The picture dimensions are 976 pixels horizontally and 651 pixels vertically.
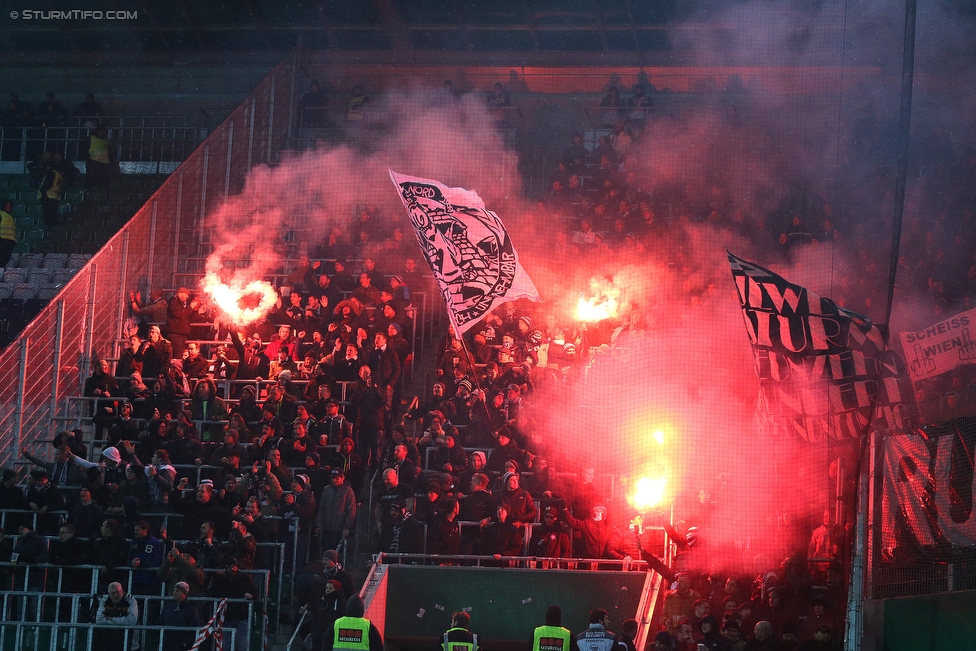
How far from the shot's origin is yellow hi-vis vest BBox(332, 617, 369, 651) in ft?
31.2

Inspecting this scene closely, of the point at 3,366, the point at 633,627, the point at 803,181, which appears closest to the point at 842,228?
the point at 803,181

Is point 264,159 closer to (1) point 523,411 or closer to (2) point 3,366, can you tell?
(2) point 3,366

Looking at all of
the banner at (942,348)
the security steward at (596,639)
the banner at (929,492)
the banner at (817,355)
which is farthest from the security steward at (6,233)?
the banner at (929,492)

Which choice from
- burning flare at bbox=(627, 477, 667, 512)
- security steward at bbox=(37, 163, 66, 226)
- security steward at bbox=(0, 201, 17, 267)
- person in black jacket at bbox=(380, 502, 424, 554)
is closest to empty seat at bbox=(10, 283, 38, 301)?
security steward at bbox=(0, 201, 17, 267)

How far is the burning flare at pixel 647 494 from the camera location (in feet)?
44.1

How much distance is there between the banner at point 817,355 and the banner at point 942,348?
0.30m

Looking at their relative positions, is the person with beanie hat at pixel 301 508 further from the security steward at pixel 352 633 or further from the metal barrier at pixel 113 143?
the metal barrier at pixel 113 143

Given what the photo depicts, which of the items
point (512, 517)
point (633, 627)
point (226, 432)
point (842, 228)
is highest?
point (842, 228)

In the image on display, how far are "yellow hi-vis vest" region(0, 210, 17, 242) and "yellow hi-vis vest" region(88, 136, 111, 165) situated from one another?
1820 mm

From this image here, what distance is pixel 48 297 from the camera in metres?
18.0

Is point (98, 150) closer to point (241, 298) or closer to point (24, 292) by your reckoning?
point (24, 292)

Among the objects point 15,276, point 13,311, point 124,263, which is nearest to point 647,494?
point 124,263

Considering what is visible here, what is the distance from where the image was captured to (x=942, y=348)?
34.7ft

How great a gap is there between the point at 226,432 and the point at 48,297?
5.96m
